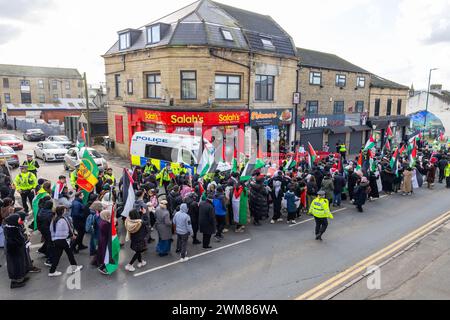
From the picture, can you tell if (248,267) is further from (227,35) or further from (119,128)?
(119,128)

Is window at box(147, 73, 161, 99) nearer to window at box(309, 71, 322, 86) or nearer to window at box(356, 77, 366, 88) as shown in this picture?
window at box(309, 71, 322, 86)

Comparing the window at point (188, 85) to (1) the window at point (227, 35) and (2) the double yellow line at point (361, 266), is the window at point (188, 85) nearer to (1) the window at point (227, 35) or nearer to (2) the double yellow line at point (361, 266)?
(1) the window at point (227, 35)

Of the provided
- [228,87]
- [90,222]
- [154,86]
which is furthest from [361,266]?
[154,86]

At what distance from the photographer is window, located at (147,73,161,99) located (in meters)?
21.8

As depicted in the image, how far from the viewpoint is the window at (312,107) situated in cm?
2745

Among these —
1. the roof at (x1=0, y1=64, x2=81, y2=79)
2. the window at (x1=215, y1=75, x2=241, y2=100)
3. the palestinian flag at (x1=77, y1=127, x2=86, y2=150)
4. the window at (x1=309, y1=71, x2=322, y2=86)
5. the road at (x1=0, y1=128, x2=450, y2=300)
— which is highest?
the roof at (x1=0, y1=64, x2=81, y2=79)

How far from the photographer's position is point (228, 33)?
22000 millimetres

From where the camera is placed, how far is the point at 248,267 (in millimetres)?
8305

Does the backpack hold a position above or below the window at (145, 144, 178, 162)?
below

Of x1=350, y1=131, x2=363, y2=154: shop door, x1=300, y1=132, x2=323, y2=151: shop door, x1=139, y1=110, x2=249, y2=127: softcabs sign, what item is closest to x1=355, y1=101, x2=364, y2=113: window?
x1=350, y1=131, x2=363, y2=154: shop door

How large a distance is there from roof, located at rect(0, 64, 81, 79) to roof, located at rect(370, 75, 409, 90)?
58.2m

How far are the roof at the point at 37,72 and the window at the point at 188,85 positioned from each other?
55.4 m

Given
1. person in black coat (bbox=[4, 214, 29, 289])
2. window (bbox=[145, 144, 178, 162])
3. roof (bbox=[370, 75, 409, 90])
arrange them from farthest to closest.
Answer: roof (bbox=[370, 75, 409, 90]), window (bbox=[145, 144, 178, 162]), person in black coat (bbox=[4, 214, 29, 289])
